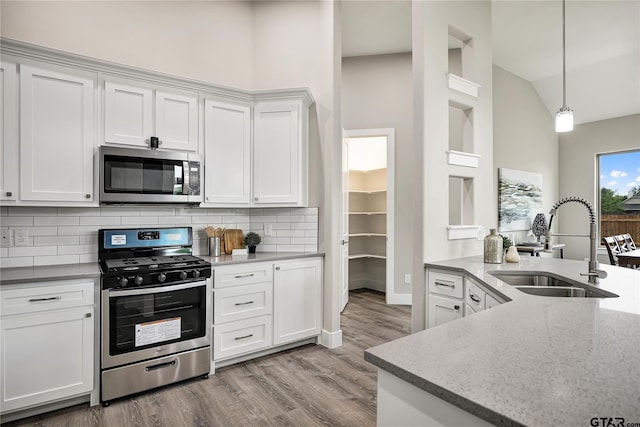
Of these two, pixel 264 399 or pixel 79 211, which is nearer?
pixel 264 399

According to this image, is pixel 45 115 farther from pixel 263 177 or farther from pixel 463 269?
pixel 463 269

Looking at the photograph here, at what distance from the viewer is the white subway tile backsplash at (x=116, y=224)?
8.33 ft

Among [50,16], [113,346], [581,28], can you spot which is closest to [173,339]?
[113,346]

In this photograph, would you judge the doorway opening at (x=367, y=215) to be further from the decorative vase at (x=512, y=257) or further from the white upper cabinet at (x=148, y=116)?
the white upper cabinet at (x=148, y=116)

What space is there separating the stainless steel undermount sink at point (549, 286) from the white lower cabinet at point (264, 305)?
161cm

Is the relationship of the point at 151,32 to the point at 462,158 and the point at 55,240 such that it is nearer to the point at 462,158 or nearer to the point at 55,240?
the point at 55,240

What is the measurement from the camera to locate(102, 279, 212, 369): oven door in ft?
7.69

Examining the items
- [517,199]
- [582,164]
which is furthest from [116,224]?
[582,164]

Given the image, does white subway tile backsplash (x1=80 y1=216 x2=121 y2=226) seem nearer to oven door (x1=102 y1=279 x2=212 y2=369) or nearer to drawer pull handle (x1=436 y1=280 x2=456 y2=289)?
oven door (x1=102 y1=279 x2=212 y2=369)

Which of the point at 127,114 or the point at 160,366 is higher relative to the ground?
the point at 127,114

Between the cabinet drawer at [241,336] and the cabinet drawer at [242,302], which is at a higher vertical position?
the cabinet drawer at [242,302]

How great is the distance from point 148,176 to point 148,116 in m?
0.49

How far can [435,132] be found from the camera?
278 cm

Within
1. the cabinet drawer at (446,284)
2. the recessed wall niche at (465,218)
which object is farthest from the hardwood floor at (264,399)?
the recessed wall niche at (465,218)
